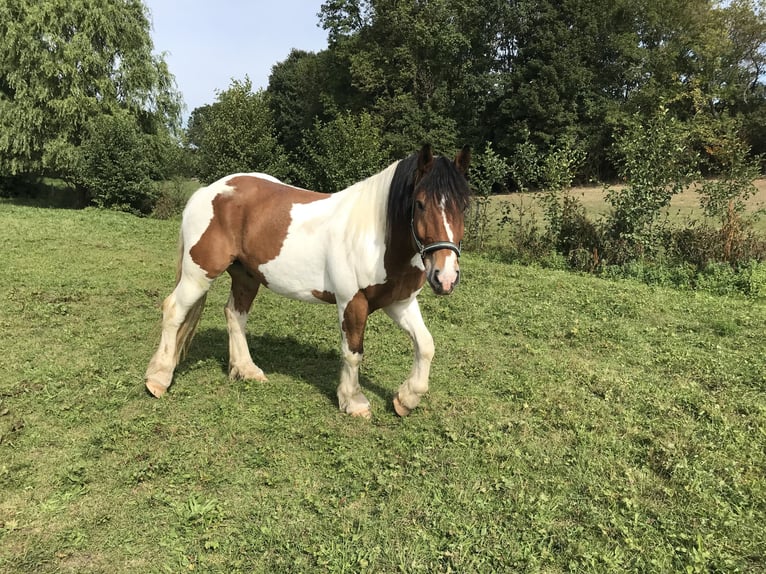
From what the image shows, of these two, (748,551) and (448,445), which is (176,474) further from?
(748,551)

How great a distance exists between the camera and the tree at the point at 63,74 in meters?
16.5

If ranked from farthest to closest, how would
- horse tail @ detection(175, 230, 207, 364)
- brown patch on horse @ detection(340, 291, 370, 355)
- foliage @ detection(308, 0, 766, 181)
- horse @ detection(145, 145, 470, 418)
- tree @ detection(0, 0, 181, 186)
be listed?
1. foliage @ detection(308, 0, 766, 181)
2. tree @ detection(0, 0, 181, 186)
3. horse tail @ detection(175, 230, 207, 364)
4. brown patch on horse @ detection(340, 291, 370, 355)
5. horse @ detection(145, 145, 470, 418)

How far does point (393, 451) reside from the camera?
3.24m

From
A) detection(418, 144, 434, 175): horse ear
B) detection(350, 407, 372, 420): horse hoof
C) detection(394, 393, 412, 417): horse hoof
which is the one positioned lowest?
detection(350, 407, 372, 420): horse hoof

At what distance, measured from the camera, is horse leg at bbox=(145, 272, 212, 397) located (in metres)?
3.93

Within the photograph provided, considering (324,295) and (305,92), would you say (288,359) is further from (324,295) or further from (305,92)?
(305,92)

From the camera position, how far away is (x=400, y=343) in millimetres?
5266

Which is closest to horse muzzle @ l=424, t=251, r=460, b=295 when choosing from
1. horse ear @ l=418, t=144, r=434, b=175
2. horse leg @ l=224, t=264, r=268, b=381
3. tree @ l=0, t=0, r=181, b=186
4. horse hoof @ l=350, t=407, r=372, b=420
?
horse ear @ l=418, t=144, r=434, b=175

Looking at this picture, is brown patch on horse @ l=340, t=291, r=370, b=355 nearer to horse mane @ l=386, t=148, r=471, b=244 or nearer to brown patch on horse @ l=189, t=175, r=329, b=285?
horse mane @ l=386, t=148, r=471, b=244

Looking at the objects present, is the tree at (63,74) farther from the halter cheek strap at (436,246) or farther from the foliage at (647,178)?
the halter cheek strap at (436,246)

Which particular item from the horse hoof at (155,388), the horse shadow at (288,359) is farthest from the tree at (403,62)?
the horse hoof at (155,388)

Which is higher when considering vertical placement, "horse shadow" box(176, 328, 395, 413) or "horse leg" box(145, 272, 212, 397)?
"horse leg" box(145, 272, 212, 397)

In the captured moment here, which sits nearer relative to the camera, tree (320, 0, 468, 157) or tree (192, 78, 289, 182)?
tree (192, 78, 289, 182)

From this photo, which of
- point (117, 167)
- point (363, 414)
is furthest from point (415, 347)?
point (117, 167)
